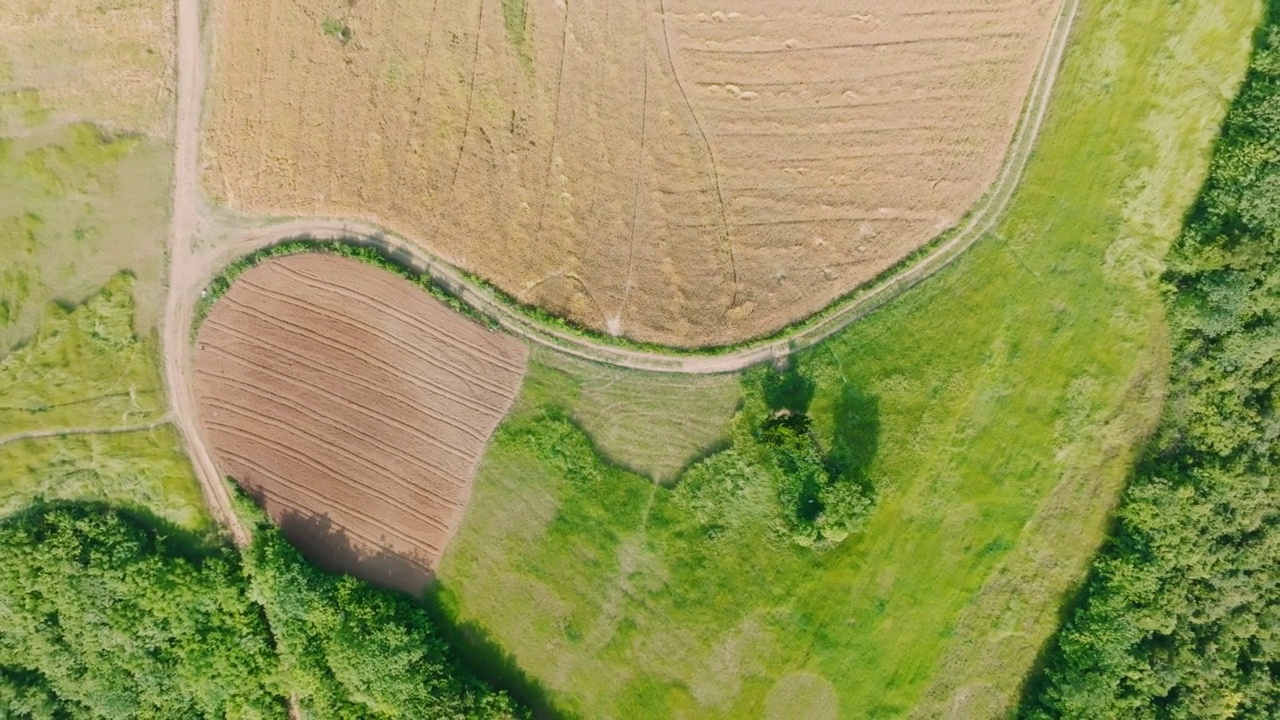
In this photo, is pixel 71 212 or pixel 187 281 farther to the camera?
pixel 71 212

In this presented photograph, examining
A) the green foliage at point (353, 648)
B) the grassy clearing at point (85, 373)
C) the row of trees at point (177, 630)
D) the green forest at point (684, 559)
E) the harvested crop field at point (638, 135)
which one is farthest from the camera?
the harvested crop field at point (638, 135)

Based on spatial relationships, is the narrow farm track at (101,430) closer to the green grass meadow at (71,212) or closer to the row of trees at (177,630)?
the row of trees at (177,630)

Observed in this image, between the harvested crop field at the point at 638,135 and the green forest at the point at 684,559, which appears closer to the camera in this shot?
the green forest at the point at 684,559

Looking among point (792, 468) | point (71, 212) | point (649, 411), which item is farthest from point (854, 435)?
point (71, 212)

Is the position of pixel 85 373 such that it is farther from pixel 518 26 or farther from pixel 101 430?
pixel 518 26

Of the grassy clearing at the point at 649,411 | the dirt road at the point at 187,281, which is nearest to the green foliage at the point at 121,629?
the dirt road at the point at 187,281

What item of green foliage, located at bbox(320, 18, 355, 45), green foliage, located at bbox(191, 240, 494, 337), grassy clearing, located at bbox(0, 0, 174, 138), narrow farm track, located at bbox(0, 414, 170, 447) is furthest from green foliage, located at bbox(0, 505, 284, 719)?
green foliage, located at bbox(320, 18, 355, 45)
